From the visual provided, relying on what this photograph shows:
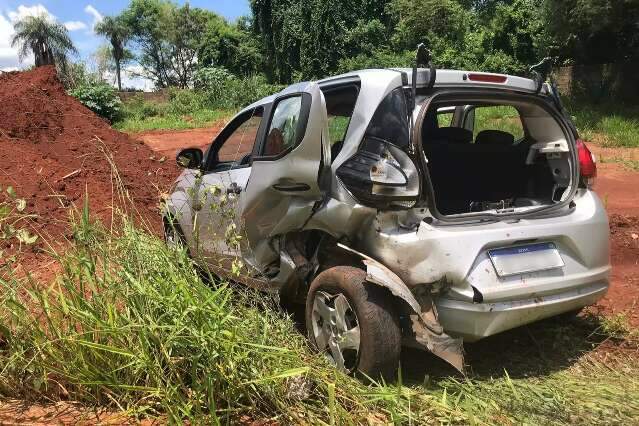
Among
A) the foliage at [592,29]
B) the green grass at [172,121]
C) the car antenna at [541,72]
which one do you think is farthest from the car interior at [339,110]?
the green grass at [172,121]

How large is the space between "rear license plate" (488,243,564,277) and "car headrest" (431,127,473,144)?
1199 mm

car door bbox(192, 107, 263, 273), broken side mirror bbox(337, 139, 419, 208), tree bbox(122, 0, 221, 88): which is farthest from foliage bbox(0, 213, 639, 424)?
tree bbox(122, 0, 221, 88)

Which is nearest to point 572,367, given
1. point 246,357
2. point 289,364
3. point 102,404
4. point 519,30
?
point 289,364

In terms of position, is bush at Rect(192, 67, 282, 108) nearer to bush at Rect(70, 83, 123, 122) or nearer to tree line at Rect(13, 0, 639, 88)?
tree line at Rect(13, 0, 639, 88)

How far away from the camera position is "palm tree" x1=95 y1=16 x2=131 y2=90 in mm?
56156

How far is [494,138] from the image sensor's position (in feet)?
14.4

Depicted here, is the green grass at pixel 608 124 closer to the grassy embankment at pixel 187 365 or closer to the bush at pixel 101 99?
the grassy embankment at pixel 187 365

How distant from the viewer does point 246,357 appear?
2.72m

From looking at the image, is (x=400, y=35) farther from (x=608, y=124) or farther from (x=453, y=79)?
(x=453, y=79)

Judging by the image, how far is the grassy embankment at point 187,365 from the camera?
2713 millimetres

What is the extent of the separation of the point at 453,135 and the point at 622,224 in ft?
11.5

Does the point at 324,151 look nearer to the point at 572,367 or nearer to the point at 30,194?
the point at 572,367

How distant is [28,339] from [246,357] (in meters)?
1.21

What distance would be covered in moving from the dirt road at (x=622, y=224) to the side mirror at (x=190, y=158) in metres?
3.53
